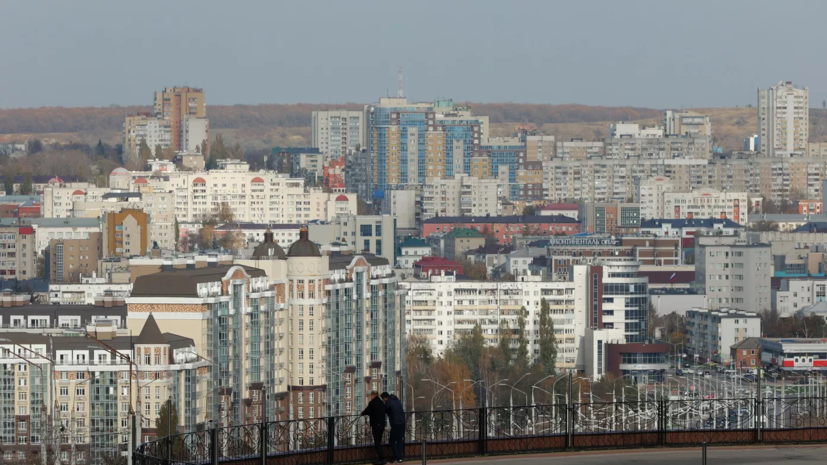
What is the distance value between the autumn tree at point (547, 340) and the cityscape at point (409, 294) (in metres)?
0.10

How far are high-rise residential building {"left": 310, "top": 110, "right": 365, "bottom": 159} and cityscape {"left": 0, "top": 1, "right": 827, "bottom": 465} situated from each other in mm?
194

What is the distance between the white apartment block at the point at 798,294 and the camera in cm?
6481

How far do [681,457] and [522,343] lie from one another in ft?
118

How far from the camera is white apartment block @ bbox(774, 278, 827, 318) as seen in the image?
6481cm

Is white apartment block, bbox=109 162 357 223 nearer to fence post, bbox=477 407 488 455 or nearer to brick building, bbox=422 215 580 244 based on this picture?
brick building, bbox=422 215 580 244

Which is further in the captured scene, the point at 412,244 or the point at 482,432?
the point at 412,244

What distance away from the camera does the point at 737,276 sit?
211 ft

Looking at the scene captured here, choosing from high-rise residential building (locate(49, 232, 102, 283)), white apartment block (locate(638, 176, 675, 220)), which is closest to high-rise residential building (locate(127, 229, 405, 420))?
high-rise residential building (locate(49, 232, 102, 283))

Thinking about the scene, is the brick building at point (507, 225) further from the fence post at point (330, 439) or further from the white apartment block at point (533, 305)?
the fence post at point (330, 439)

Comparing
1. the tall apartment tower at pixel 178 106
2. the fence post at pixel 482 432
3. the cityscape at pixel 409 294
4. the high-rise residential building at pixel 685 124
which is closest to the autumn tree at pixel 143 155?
the cityscape at pixel 409 294

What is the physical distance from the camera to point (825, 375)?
47.6 metres

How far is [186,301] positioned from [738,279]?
34.0 metres

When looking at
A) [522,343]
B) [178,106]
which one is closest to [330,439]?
[522,343]

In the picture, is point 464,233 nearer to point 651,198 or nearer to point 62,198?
point 651,198
